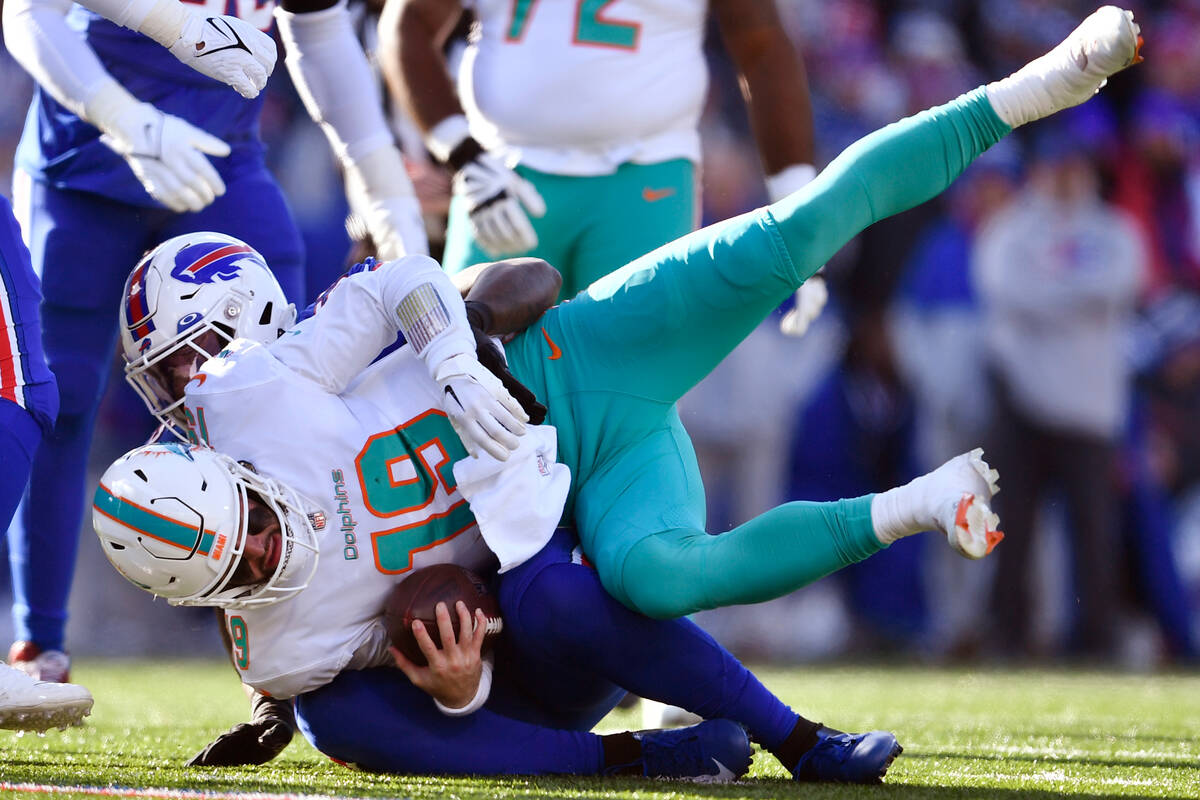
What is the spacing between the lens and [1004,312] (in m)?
6.30

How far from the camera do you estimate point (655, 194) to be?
3.57 metres

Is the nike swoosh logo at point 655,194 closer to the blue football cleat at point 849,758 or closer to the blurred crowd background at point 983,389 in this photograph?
the blue football cleat at point 849,758

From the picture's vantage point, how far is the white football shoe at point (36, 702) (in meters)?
2.30

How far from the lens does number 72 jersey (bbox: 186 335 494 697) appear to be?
2365 mm

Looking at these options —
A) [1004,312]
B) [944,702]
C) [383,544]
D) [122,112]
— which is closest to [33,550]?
[122,112]

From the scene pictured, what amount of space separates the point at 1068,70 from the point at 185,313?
1508 mm

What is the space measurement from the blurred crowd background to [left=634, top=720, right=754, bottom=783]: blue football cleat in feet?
12.1

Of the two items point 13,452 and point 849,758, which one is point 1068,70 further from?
point 13,452

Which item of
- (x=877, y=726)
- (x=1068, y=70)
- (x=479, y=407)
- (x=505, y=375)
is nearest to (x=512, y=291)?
(x=505, y=375)

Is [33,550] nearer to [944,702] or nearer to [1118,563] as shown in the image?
[944,702]

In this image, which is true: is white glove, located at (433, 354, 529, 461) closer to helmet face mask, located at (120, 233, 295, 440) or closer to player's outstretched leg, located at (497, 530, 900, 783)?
player's outstretched leg, located at (497, 530, 900, 783)

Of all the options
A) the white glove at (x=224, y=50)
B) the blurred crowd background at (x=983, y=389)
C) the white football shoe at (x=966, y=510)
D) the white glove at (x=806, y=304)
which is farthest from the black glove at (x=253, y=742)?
the blurred crowd background at (x=983, y=389)

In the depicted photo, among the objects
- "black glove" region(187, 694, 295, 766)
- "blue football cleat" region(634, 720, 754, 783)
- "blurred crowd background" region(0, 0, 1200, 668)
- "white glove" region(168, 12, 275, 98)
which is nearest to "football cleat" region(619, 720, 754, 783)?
"blue football cleat" region(634, 720, 754, 783)

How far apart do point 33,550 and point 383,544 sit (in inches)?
46.7
